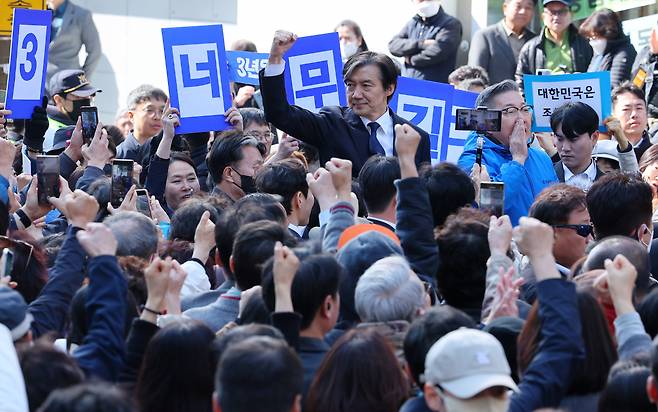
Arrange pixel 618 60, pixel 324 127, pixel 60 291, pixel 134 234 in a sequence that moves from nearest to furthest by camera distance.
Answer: pixel 60 291, pixel 134 234, pixel 324 127, pixel 618 60

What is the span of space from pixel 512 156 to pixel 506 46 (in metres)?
5.68

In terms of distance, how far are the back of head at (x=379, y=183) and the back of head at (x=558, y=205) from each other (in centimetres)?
75

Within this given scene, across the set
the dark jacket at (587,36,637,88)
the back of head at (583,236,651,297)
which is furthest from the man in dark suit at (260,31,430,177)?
the dark jacket at (587,36,637,88)

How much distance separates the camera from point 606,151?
347 inches

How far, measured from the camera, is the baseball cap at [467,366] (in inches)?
158

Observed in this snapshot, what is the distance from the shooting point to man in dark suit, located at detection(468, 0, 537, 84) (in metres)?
13.3

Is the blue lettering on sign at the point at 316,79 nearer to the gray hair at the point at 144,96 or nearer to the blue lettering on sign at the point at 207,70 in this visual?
the blue lettering on sign at the point at 207,70

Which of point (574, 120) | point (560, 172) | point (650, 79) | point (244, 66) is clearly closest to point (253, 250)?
point (574, 120)

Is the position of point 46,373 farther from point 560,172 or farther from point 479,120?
point 560,172

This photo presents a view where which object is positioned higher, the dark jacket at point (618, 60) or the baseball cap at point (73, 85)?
the baseball cap at point (73, 85)

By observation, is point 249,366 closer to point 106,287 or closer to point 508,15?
point 106,287

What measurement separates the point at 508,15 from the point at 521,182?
5954 millimetres

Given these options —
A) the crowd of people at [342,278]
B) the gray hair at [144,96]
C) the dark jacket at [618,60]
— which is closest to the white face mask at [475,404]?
the crowd of people at [342,278]

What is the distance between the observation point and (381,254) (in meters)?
5.18
